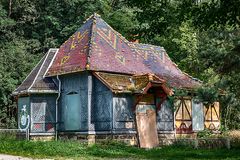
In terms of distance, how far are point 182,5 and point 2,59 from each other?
89.4 feet

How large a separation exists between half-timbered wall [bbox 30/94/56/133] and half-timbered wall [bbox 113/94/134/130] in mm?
4408

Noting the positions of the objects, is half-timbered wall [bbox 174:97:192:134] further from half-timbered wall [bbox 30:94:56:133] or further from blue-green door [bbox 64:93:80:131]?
half-timbered wall [bbox 30:94:56:133]

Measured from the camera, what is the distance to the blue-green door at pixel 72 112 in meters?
25.3

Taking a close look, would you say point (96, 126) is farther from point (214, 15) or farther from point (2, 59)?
point (2, 59)

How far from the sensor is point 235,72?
637 inches

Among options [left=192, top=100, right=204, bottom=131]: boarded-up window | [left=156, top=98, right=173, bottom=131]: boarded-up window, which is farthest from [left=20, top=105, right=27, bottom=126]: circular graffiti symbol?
[left=192, top=100, right=204, bottom=131]: boarded-up window

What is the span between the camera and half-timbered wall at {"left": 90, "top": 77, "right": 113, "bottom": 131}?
2411 centimetres

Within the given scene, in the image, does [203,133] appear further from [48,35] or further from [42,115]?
[48,35]

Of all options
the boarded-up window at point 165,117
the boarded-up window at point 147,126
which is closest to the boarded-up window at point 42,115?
the boarded-up window at point 147,126

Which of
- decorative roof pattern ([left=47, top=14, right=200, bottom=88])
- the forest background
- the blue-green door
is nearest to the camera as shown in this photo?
decorative roof pattern ([left=47, top=14, right=200, bottom=88])

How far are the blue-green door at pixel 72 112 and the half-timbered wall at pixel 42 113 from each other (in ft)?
3.10

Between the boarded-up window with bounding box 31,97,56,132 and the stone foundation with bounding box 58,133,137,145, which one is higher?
the boarded-up window with bounding box 31,97,56,132

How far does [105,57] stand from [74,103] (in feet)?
10.2

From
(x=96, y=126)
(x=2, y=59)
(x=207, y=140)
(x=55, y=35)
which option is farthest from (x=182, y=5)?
(x=55, y=35)
